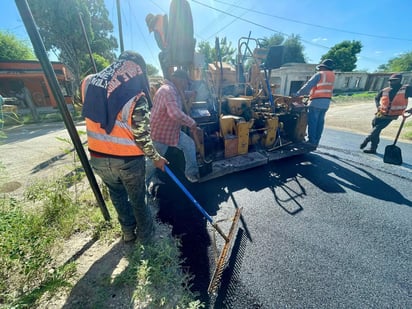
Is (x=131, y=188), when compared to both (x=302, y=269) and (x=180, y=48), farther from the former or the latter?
(x=180, y=48)

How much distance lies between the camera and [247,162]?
3.61 meters

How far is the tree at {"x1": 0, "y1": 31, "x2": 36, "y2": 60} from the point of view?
17422 mm

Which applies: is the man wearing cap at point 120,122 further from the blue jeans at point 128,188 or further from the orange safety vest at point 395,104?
the orange safety vest at point 395,104

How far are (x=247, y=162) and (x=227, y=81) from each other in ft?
12.3

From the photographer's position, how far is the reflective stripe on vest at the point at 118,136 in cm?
145

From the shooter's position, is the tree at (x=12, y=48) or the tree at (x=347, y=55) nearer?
the tree at (x=12, y=48)

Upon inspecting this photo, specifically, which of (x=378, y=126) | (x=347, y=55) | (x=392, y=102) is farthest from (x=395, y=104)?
(x=347, y=55)

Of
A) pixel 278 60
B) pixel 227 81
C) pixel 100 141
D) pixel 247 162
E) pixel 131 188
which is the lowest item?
pixel 247 162

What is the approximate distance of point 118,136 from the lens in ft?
4.91

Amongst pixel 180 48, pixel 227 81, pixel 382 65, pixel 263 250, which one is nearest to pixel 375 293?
pixel 263 250

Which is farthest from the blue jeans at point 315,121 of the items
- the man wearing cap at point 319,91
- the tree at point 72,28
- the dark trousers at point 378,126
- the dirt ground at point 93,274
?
the tree at point 72,28

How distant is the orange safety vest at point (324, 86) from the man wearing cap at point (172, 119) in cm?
315

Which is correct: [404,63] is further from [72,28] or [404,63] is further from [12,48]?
[12,48]

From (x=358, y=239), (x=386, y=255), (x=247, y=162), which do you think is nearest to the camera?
(x=386, y=255)
